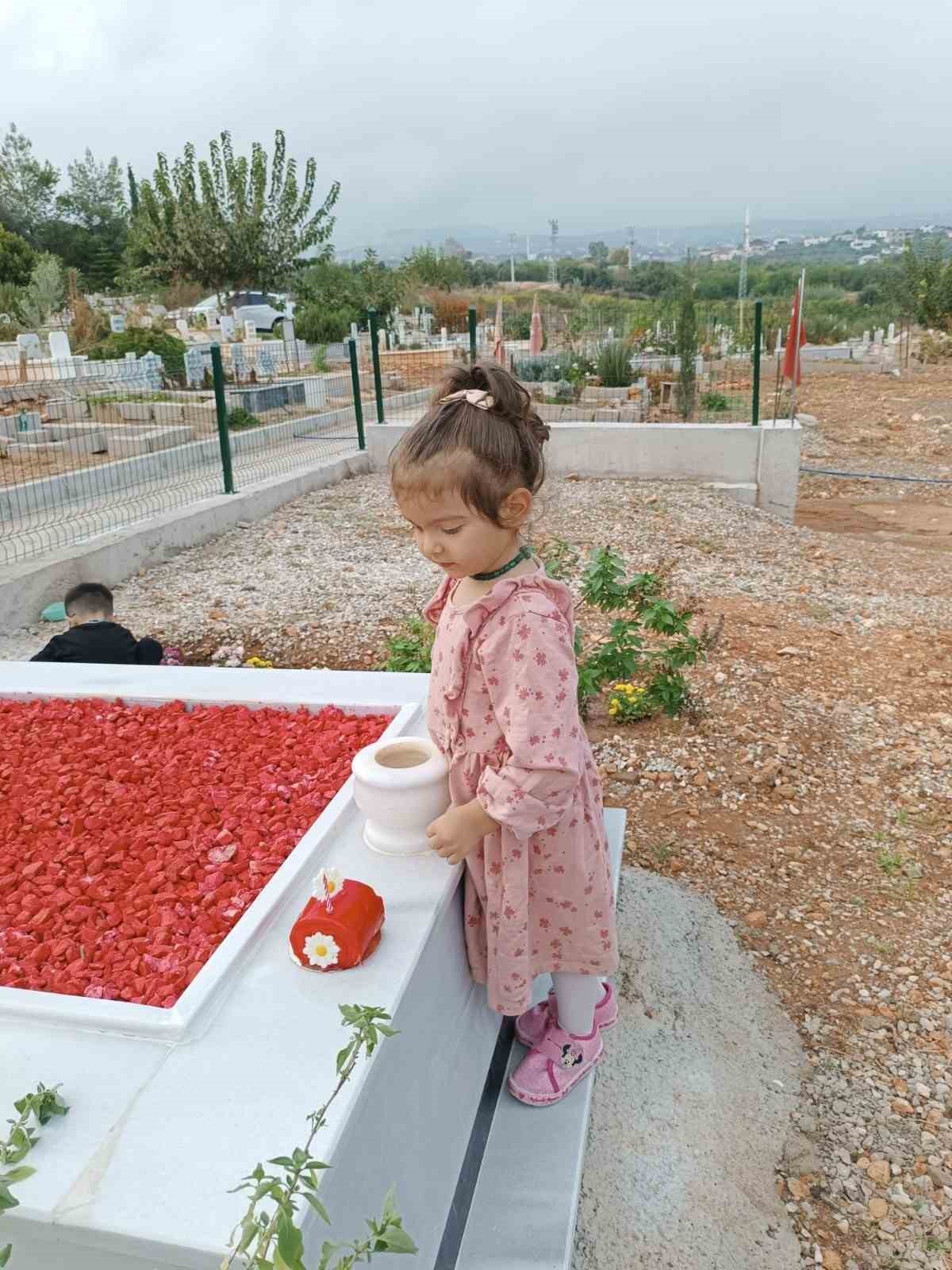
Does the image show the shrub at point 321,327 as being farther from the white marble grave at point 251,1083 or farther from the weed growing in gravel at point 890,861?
the white marble grave at point 251,1083

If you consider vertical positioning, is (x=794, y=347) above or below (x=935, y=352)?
above

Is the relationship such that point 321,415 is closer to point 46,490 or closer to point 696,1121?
point 46,490

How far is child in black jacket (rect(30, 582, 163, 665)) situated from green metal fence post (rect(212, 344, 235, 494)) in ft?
11.3

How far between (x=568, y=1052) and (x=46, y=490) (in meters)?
6.77

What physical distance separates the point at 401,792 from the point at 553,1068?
2.14 ft

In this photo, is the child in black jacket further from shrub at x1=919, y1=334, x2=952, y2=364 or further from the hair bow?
shrub at x1=919, y1=334, x2=952, y2=364

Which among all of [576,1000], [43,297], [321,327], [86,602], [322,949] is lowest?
[576,1000]

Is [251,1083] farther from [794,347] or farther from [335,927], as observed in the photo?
[794,347]

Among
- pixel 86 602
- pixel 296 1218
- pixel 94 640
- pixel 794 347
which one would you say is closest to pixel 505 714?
pixel 296 1218

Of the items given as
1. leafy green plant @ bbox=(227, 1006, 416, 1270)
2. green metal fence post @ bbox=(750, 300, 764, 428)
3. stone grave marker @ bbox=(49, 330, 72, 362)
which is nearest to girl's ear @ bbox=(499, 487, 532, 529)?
leafy green plant @ bbox=(227, 1006, 416, 1270)

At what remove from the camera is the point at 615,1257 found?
1811 millimetres

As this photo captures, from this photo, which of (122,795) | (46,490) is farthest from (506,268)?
(122,795)

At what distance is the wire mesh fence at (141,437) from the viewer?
23.9 feet

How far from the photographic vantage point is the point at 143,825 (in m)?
2.11
